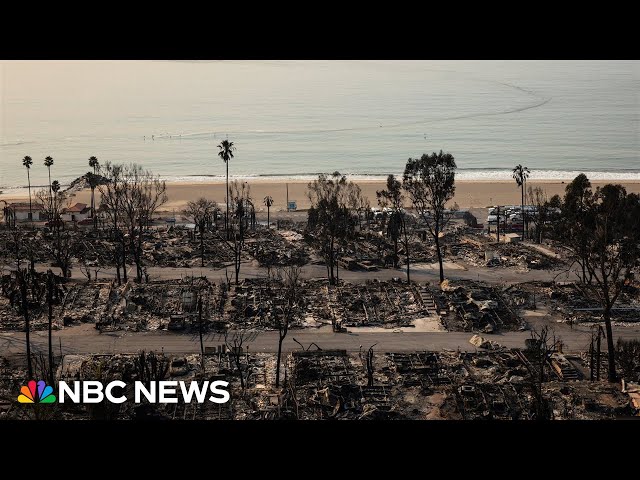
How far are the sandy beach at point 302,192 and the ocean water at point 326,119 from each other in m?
5.30

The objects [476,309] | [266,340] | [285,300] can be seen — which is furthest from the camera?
[285,300]

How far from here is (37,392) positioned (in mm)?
19609

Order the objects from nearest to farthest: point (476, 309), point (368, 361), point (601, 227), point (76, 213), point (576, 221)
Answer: point (368, 361) < point (601, 227) < point (576, 221) < point (476, 309) < point (76, 213)

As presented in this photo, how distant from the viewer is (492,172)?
237ft

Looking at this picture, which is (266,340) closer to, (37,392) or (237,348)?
(237,348)

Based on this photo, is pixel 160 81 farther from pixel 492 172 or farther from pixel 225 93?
pixel 492 172

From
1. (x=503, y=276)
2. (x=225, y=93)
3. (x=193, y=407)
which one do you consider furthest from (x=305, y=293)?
(x=225, y=93)

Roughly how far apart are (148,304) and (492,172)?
1866 inches

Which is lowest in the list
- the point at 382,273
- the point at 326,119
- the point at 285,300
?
the point at 285,300

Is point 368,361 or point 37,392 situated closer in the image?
point 37,392

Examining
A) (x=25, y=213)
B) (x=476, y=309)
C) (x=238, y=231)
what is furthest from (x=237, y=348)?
(x=25, y=213)

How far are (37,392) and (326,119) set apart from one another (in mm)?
A: 85620

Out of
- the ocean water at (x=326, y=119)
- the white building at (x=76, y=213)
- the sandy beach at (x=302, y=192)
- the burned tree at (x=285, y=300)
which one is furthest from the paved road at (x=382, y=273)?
the ocean water at (x=326, y=119)

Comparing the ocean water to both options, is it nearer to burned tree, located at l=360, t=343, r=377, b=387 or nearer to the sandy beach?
the sandy beach
